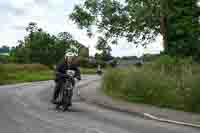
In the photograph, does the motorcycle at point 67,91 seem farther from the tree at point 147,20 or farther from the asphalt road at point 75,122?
the tree at point 147,20

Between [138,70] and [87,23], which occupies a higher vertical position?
[87,23]

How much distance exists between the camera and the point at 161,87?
13641 millimetres

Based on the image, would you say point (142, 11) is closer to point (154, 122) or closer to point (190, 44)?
point (190, 44)

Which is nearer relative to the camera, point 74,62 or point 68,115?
point 68,115

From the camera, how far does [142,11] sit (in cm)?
2794

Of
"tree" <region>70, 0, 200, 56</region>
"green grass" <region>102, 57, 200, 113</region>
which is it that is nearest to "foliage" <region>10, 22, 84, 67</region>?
"tree" <region>70, 0, 200, 56</region>

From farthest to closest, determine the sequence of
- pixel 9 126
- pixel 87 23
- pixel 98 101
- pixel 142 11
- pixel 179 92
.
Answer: pixel 87 23, pixel 142 11, pixel 98 101, pixel 179 92, pixel 9 126

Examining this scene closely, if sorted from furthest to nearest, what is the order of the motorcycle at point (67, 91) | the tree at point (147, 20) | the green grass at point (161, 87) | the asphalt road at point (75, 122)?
the tree at point (147, 20) → the green grass at point (161, 87) → the motorcycle at point (67, 91) → the asphalt road at point (75, 122)

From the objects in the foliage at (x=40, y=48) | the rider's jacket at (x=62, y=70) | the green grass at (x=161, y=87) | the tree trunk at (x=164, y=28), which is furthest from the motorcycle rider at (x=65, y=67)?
the foliage at (x=40, y=48)

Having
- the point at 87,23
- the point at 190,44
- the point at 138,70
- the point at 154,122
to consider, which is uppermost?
the point at 87,23

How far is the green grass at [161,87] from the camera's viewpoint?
1212cm

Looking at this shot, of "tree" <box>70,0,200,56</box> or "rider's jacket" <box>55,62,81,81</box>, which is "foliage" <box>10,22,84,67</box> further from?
"rider's jacket" <box>55,62,81,81</box>

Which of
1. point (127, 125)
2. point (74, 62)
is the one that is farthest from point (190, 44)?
point (127, 125)

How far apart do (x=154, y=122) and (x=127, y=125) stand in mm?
944
